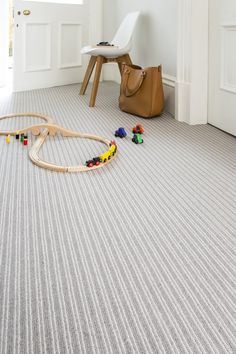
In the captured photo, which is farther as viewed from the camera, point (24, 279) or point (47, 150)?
point (47, 150)

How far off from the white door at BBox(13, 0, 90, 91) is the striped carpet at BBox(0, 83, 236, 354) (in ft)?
6.52

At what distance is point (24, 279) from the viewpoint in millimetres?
843

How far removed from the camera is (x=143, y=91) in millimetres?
2361

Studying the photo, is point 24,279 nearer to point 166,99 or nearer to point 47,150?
point 47,150

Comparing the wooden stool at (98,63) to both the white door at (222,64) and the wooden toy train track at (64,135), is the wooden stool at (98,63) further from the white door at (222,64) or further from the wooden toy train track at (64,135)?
the white door at (222,64)

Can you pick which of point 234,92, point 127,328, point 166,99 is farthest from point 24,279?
point 166,99

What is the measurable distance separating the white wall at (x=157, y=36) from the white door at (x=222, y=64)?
34 cm

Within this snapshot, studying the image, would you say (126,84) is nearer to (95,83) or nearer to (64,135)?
(95,83)

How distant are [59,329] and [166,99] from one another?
2135 millimetres

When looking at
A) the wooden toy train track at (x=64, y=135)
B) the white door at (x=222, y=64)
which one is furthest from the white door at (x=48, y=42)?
the white door at (x=222, y=64)

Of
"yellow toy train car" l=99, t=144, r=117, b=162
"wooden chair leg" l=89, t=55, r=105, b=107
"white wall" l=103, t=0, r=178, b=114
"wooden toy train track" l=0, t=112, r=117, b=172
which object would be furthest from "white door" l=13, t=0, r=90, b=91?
"yellow toy train car" l=99, t=144, r=117, b=162

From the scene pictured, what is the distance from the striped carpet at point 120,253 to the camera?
691mm

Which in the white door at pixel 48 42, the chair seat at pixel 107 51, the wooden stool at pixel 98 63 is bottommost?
the wooden stool at pixel 98 63

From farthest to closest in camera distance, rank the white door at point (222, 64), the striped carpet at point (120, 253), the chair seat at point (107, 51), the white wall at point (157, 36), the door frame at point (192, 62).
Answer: the chair seat at point (107, 51) < the white wall at point (157, 36) < the door frame at point (192, 62) < the white door at point (222, 64) < the striped carpet at point (120, 253)
